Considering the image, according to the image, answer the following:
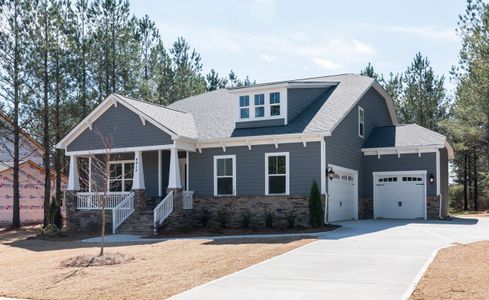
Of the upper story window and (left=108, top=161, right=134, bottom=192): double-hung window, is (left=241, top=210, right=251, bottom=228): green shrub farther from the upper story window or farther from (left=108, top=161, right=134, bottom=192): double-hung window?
(left=108, top=161, right=134, bottom=192): double-hung window

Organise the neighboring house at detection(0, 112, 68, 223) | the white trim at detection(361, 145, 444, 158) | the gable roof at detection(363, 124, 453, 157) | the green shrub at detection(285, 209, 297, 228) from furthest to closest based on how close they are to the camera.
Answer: the neighboring house at detection(0, 112, 68, 223)
the gable roof at detection(363, 124, 453, 157)
the white trim at detection(361, 145, 444, 158)
the green shrub at detection(285, 209, 297, 228)

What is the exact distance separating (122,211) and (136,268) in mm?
10508

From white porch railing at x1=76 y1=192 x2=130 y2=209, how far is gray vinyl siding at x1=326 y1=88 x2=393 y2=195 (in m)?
9.03

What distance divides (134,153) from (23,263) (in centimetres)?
1077

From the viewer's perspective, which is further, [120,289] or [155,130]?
[155,130]

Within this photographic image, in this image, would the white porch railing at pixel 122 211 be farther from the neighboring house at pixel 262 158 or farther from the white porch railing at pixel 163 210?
the white porch railing at pixel 163 210

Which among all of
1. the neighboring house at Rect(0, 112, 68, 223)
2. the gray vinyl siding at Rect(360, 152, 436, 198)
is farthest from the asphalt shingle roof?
the neighboring house at Rect(0, 112, 68, 223)

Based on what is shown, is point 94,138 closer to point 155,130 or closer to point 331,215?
point 155,130

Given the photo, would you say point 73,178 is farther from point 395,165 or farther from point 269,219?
point 395,165

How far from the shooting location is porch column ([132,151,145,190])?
918 inches

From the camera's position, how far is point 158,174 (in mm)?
25172

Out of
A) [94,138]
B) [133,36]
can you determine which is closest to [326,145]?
[94,138]

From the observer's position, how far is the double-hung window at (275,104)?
79.0 feet

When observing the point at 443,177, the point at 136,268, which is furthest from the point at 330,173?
the point at 136,268
